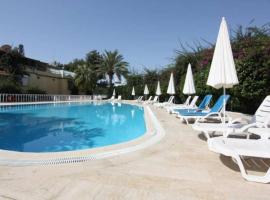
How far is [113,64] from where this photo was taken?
35688 millimetres

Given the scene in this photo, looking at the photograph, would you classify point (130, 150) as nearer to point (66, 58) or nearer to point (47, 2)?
point (47, 2)

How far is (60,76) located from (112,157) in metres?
31.4

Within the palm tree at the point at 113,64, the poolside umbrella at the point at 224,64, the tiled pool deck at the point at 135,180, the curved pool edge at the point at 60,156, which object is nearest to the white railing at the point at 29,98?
the palm tree at the point at 113,64

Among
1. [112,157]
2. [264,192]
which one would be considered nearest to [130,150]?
[112,157]

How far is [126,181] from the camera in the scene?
2.85 m

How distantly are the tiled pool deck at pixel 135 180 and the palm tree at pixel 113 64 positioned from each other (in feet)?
106

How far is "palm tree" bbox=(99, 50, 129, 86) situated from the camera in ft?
117

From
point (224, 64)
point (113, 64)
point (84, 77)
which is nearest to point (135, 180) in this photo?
point (224, 64)

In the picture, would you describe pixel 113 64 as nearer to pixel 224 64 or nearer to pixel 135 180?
pixel 224 64

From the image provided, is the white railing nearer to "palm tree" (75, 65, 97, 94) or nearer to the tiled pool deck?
"palm tree" (75, 65, 97, 94)

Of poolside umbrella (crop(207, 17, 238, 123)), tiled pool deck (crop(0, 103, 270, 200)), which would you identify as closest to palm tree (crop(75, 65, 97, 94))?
poolside umbrella (crop(207, 17, 238, 123))

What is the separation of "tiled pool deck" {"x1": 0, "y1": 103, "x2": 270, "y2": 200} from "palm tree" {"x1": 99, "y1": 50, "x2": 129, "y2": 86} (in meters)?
32.4

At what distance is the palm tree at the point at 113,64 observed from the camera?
3553 cm

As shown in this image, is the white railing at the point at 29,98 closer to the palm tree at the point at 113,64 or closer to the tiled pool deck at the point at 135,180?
the palm tree at the point at 113,64
